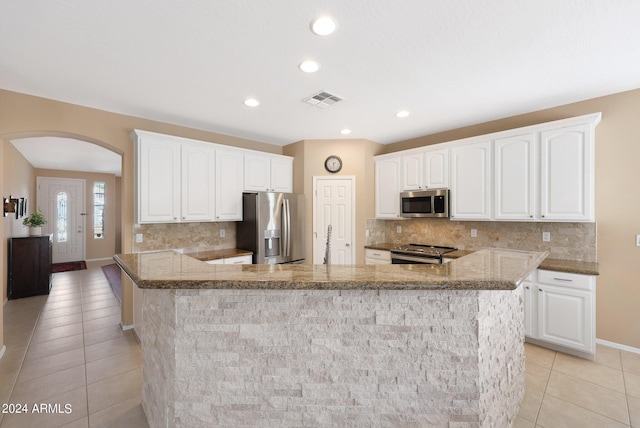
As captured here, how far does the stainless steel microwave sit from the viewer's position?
390cm

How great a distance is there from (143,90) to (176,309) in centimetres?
238

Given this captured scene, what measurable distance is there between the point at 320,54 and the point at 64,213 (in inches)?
355

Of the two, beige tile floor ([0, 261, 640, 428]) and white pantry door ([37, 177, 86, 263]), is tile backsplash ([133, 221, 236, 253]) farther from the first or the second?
white pantry door ([37, 177, 86, 263])

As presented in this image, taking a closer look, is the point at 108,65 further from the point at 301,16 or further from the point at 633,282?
the point at 633,282

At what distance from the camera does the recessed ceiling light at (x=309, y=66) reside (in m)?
2.29

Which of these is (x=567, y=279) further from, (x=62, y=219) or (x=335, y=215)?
(x=62, y=219)

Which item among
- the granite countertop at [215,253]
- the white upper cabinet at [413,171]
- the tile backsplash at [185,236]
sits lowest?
the granite countertop at [215,253]

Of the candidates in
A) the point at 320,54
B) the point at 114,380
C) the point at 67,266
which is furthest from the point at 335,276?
the point at 67,266

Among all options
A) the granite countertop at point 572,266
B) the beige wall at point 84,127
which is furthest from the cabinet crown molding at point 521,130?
the beige wall at point 84,127

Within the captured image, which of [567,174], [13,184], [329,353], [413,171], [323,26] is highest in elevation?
[323,26]

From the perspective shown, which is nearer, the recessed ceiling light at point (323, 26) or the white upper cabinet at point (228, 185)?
the recessed ceiling light at point (323, 26)

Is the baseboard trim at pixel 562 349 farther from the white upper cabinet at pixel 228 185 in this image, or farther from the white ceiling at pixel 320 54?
the white upper cabinet at pixel 228 185

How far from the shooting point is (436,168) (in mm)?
4008

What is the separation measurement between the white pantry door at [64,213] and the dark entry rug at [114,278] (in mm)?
1375
